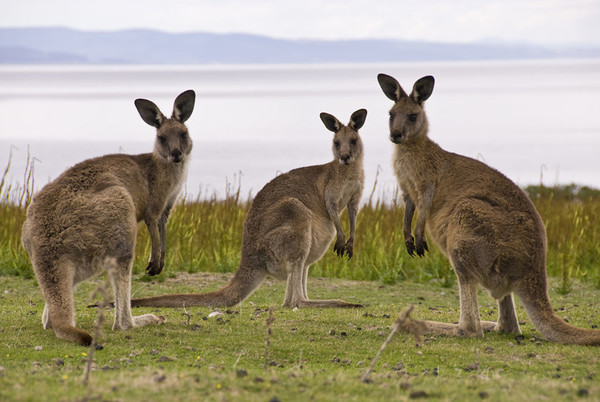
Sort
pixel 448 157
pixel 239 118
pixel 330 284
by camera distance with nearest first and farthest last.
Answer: pixel 448 157, pixel 330 284, pixel 239 118

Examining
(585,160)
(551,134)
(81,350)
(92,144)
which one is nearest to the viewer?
(81,350)

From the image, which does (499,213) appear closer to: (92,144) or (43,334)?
(43,334)

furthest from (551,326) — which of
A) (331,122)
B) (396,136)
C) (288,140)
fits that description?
(288,140)

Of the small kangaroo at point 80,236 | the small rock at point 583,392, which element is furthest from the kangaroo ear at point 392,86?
the small rock at point 583,392

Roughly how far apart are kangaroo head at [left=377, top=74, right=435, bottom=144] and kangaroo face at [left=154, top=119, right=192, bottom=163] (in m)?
1.77

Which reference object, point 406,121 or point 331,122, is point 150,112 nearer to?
point 331,122

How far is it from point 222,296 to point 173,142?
1.41m

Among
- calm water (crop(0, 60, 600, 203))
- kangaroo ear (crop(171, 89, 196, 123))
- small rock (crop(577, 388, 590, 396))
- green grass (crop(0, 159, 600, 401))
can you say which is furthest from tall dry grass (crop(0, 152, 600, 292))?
small rock (crop(577, 388, 590, 396))

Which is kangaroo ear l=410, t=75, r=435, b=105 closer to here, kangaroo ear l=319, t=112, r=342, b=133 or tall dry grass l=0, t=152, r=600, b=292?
kangaroo ear l=319, t=112, r=342, b=133

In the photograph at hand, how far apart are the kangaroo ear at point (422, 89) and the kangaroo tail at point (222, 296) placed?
207 centimetres

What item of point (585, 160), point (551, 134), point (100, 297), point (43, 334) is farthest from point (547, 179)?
point (43, 334)

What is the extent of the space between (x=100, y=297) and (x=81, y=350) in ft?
8.68

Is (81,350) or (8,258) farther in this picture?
(8,258)

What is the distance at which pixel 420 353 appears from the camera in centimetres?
549
